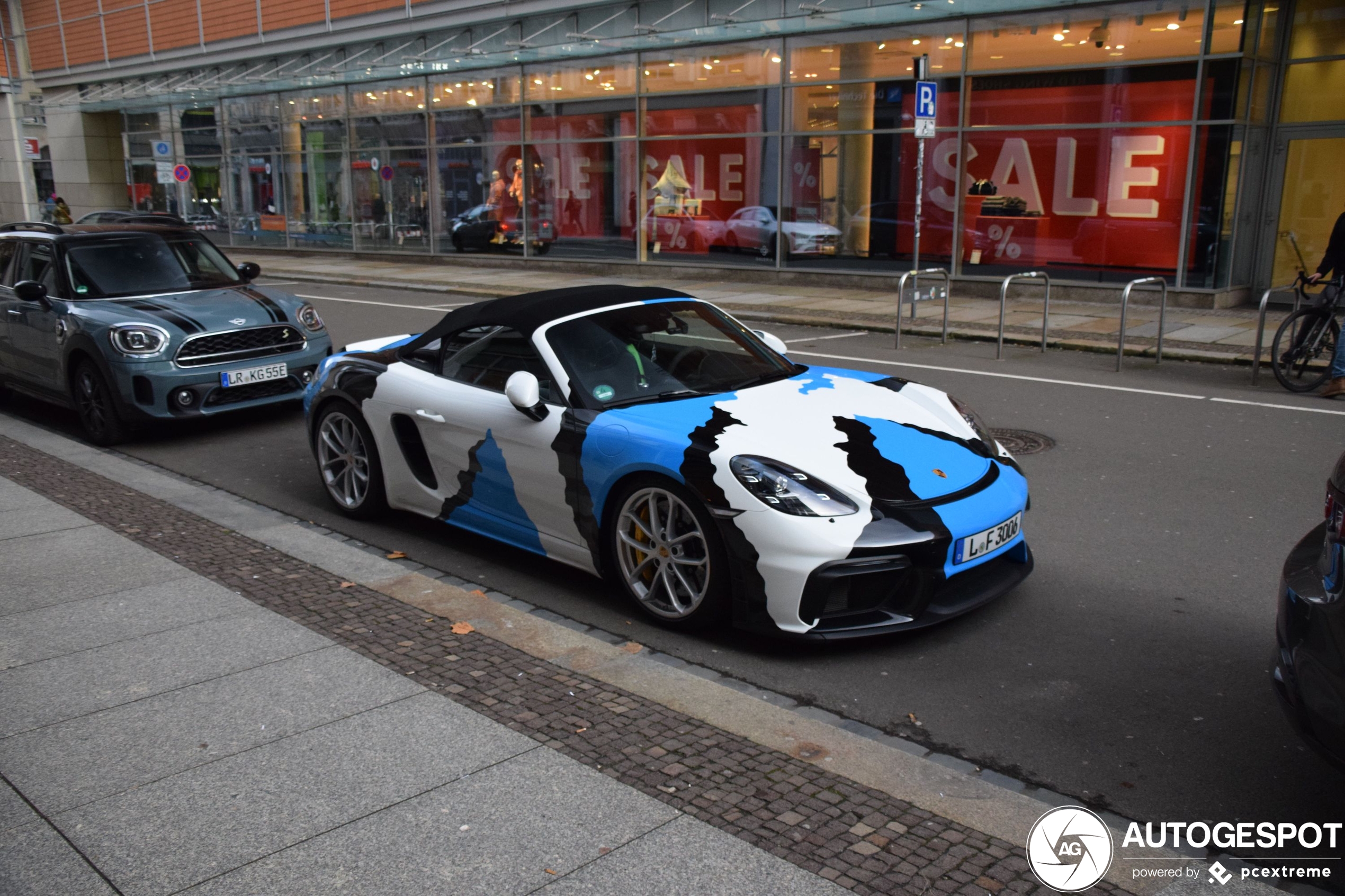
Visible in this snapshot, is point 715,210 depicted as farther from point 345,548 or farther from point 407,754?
point 407,754

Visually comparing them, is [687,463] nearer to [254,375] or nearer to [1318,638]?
[1318,638]

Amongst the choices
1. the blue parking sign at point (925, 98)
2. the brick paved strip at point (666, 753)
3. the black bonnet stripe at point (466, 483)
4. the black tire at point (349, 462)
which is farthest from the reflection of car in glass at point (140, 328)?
the blue parking sign at point (925, 98)

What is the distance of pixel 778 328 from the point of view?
16328 mm

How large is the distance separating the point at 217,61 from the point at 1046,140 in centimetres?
2656

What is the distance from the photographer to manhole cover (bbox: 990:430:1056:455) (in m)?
8.46

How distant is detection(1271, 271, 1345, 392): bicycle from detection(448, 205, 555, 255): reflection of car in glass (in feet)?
61.7

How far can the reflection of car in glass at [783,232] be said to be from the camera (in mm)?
22031

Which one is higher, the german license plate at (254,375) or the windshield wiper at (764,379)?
the windshield wiper at (764,379)

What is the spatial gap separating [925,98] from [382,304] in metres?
9.66

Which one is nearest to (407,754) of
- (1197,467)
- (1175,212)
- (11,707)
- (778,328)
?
(11,707)

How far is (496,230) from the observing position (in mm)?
28578

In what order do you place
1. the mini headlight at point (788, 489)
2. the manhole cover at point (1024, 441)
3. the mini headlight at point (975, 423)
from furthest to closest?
the manhole cover at point (1024, 441) < the mini headlight at point (975, 423) < the mini headlight at point (788, 489)

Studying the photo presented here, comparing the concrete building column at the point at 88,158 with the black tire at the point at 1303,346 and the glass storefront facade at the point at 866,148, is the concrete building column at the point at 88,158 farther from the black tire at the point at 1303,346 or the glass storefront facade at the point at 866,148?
the black tire at the point at 1303,346

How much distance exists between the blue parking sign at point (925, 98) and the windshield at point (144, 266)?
370 inches
